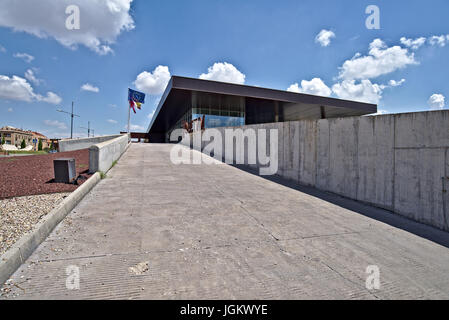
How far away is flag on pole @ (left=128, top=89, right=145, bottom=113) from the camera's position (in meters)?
25.4

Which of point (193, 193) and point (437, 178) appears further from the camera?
point (193, 193)

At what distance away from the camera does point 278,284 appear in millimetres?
2490

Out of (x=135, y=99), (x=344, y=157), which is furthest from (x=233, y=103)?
(x=344, y=157)

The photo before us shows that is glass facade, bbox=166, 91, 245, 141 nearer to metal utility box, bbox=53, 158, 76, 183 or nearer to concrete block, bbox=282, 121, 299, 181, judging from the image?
concrete block, bbox=282, 121, 299, 181

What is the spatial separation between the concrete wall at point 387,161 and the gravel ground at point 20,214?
24.5 feet

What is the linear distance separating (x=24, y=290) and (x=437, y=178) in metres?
7.12

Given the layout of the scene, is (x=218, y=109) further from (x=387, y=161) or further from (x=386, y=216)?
(x=386, y=216)

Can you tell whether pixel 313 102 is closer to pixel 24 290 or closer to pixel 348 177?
pixel 348 177

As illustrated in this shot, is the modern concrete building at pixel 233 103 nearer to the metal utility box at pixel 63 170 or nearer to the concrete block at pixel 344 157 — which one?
the metal utility box at pixel 63 170

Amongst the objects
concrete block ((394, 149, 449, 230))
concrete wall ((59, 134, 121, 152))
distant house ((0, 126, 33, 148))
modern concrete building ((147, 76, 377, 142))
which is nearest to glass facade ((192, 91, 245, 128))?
modern concrete building ((147, 76, 377, 142))

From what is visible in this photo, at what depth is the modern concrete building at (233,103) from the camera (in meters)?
23.0

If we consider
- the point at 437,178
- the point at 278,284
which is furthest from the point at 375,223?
the point at 278,284

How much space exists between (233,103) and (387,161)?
24096mm

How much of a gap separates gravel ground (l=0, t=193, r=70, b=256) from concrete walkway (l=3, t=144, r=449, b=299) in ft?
1.43
